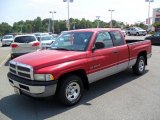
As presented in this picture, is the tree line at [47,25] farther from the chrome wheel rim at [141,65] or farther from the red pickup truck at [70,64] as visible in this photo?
the red pickup truck at [70,64]

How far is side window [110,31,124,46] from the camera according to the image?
702 cm

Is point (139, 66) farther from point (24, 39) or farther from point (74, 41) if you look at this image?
point (24, 39)

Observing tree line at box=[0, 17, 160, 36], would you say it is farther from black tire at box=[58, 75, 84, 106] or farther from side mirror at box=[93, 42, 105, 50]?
black tire at box=[58, 75, 84, 106]

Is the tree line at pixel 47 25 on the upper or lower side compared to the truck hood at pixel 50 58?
upper

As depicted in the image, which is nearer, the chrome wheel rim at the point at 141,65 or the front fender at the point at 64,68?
the front fender at the point at 64,68

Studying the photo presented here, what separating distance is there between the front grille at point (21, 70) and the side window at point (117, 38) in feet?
10.2

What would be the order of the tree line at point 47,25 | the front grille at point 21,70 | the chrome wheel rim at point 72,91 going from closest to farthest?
the front grille at point 21,70 < the chrome wheel rim at point 72,91 < the tree line at point 47,25

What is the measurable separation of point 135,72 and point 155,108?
3.26 meters

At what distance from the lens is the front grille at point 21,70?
16.4ft

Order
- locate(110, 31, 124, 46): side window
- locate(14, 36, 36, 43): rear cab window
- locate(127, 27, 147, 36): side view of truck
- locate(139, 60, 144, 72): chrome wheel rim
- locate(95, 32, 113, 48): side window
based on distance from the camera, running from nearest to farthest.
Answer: locate(95, 32, 113, 48): side window
locate(110, 31, 124, 46): side window
locate(139, 60, 144, 72): chrome wheel rim
locate(14, 36, 36, 43): rear cab window
locate(127, 27, 147, 36): side view of truck

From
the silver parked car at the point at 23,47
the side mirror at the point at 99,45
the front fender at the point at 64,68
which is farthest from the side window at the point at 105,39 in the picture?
the silver parked car at the point at 23,47

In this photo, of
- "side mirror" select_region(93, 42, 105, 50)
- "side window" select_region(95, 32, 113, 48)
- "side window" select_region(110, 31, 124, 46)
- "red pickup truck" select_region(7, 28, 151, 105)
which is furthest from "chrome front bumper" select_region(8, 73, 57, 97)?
"side window" select_region(110, 31, 124, 46)

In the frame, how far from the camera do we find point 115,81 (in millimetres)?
7637

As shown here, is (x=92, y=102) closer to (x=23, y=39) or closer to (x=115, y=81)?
(x=115, y=81)
